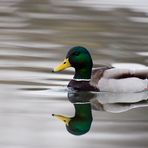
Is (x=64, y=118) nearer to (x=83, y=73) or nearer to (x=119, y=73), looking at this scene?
(x=119, y=73)

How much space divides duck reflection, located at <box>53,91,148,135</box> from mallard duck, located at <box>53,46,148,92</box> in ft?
0.33

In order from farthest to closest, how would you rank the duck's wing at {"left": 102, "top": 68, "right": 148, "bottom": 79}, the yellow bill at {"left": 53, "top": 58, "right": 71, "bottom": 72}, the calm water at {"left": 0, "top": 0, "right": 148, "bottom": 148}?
the yellow bill at {"left": 53, "top": 58, "right": 71, "bottom": 72}
the duck's wing at {"left": 102, "top": 68, "right": 148, "bottom": 79}
the calm water at {"left": 0, "top": 0, "right": 148, "bottom": 148}

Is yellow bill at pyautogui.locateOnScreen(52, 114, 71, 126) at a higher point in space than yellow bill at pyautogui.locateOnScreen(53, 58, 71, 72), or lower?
higher

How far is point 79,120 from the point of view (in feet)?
36.7

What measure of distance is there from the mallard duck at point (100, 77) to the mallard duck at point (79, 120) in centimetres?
93

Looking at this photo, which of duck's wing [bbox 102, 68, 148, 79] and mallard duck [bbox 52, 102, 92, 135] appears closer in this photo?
mallard duck [bbox 52, 102, 92, 135]

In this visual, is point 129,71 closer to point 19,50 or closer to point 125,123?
point 125,123

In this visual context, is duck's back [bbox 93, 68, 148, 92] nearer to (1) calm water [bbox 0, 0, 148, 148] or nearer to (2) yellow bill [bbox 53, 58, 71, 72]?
(1) calm water [bbox 0, 0, 148, 148]

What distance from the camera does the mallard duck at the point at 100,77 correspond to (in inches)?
508

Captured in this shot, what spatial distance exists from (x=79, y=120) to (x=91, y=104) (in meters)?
1.01

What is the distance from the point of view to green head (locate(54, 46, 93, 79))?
13.1 meters

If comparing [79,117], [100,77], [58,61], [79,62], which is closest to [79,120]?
[79,117]

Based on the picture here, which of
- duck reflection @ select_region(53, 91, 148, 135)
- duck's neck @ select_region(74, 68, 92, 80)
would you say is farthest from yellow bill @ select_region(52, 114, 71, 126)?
duck's neck @ select_region(74, 68, 92, 80)

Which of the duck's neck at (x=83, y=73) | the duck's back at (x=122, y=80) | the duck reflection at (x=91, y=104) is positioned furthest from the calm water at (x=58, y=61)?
the duck's neck at (x=83, y=73)
